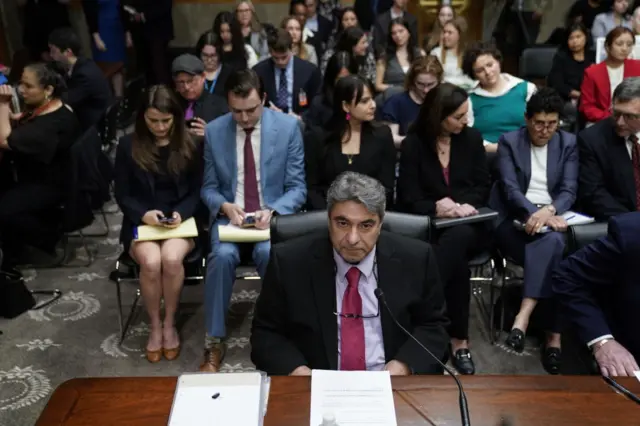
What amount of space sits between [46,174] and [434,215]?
7.87 ft

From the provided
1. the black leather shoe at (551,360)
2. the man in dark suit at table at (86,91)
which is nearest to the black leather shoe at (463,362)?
the black leather shoe at (551,360)

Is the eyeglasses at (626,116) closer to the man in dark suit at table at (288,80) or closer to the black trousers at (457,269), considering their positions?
the black trousers at (457,269)

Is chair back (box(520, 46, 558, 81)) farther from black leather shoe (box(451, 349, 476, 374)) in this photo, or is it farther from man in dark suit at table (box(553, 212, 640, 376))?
man in dark suit at table (box(553, 212, 640, 376))

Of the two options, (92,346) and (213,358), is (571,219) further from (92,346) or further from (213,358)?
(92,346)

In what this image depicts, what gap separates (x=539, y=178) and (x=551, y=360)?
97cm

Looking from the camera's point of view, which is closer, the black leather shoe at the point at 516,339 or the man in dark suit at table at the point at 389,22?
the black leather shoe at the point at 516,339

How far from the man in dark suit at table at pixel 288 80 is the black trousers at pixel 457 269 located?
212 cm

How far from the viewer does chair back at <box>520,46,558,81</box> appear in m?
5.97

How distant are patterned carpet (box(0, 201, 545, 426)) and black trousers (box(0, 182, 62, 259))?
0.29 m

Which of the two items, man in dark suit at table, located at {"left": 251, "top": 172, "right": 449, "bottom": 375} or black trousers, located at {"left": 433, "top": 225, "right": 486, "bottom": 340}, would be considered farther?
black trousers, located at {"left": 433, "top": 225, "right": 486, "bottom": 340}

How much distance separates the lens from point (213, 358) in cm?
340

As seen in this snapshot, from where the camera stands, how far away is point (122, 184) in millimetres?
3602

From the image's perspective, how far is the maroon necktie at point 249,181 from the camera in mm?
3590

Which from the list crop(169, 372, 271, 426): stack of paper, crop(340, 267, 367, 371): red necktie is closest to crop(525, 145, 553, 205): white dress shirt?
crop(340, 267, 367, 371): red necktie
